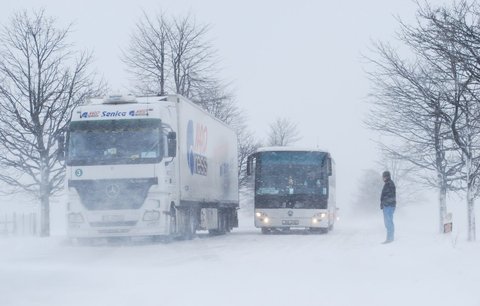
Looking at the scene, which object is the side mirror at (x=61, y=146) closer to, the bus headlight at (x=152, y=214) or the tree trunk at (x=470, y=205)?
the bus headlight at (x=152, y=214)

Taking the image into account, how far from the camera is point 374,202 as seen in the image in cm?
8844

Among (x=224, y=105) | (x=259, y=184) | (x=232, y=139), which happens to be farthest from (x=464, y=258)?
(x=224, y=105)

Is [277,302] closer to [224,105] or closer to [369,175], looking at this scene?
[224,105]

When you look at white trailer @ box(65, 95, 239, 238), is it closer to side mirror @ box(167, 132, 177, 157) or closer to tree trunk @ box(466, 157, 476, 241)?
side mirror @ box(167, 132, 177, 157)

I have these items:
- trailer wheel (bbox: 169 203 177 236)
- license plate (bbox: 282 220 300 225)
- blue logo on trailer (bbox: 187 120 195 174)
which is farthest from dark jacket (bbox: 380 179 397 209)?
license plate (bbox: 282 220 300 225)

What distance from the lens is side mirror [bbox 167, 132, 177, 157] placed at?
1952 centimetres

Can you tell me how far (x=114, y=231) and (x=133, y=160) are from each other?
1827mm

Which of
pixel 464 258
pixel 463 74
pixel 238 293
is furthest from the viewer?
pixel 463 74

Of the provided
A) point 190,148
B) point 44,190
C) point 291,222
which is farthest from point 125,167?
point 291,222

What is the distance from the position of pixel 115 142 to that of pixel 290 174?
10817 millimetres

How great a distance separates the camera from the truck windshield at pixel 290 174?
95.4 feet

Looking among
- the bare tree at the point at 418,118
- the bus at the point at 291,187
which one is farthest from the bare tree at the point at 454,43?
the bus at the point at 291,187

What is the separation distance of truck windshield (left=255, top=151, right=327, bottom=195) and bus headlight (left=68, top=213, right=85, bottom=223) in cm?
1074

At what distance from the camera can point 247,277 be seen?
11320 mm
